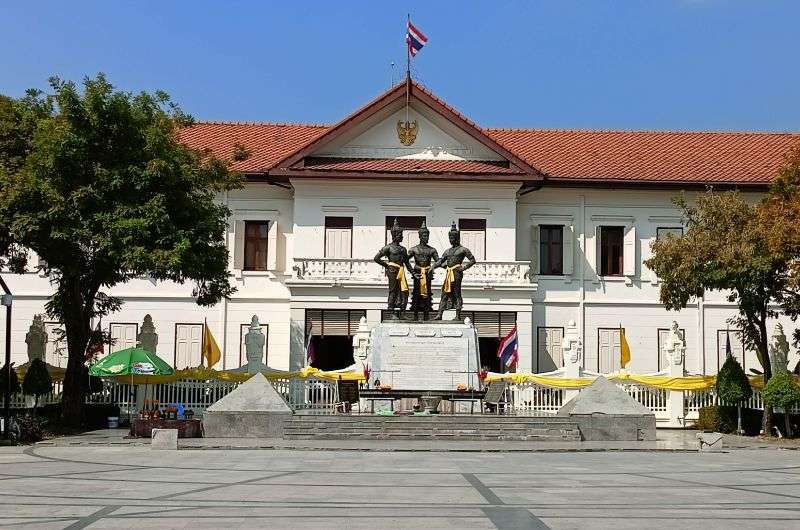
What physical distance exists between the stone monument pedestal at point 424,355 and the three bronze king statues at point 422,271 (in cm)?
64

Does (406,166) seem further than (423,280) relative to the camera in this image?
Yes

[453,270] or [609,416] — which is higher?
[453,270]

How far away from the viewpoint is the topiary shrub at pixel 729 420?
101 ft

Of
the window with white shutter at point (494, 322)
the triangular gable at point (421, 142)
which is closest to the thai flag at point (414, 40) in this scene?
the triangular gable at point (421, 142)

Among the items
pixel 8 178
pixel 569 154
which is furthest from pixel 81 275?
pixel 569 154

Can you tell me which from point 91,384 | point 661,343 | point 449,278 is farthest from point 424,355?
point 661,343

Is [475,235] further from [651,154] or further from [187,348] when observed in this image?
[187,348]

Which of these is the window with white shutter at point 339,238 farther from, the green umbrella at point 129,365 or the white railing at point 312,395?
the green umbrella at point 129,365

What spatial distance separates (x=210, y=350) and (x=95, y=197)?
12.2 m

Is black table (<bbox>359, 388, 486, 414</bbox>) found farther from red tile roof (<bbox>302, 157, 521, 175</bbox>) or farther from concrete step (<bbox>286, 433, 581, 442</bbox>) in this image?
red tile roof (<bbox>302, 157, 521, 175</bbox>)

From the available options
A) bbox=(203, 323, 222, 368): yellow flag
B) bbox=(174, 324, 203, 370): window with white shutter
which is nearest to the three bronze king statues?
bbox=(203, 323, 222, 368): yellow flag

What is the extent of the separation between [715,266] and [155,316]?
71.9 feet

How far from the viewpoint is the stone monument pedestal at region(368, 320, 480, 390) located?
2800cm

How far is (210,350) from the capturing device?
38969 mm
